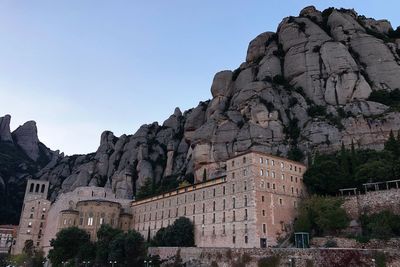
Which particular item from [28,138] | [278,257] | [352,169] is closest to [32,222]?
[278,257]

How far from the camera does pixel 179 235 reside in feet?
201

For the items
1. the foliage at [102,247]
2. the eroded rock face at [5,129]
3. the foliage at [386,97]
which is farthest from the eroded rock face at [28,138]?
the foliage at [386,97]

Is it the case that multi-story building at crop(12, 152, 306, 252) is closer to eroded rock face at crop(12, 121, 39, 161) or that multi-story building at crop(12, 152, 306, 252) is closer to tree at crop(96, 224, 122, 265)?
tree at crop(96, 224, 122, 265)

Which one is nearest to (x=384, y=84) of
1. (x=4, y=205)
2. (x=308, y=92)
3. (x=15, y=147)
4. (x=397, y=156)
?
(x=308, y=92)

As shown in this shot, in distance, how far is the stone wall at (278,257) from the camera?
34.3 m

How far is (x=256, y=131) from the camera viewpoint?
78438 mm

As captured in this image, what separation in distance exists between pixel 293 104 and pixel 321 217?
133ft

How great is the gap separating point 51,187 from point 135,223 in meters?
66.6

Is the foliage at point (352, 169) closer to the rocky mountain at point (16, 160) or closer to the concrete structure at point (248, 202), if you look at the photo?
the concrete structure at point (248, 202)

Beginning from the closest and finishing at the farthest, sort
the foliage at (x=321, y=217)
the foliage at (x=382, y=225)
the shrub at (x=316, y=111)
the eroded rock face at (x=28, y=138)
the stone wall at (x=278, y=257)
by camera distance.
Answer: the stone wall at (x=278, y=257)
the foliage at (x=382, y=225)
the foliage at (x=321, y=217)
the shrub at (x=316, y=111)
the eroded rock face at (x=28, y=138)

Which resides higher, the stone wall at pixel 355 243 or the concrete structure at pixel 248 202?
the concrete structure at pixel 248 202

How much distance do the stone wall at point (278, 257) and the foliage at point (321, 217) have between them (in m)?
11.4

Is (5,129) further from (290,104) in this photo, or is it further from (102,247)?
(290,104)

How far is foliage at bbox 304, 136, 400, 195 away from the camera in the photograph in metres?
52.4
